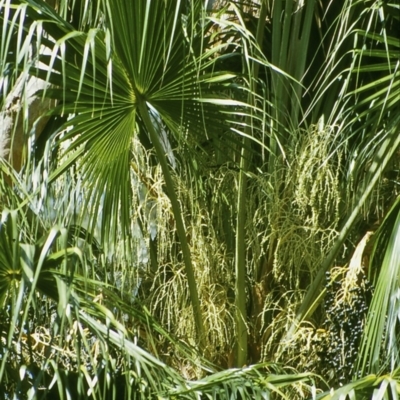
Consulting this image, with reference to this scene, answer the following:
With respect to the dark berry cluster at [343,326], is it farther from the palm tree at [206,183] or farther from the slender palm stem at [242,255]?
the slender palm stem at [242,255]

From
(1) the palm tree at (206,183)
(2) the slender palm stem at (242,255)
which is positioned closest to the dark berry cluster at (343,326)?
(1) the palm tree at (206,183)

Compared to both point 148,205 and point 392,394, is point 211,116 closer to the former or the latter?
point 148,205

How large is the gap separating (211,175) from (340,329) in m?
0.67

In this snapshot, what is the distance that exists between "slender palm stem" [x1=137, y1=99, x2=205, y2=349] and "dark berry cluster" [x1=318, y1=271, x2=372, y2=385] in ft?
1.26

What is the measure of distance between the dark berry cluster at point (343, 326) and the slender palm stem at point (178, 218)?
1.26 ft

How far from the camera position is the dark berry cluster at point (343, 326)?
273 centimetres

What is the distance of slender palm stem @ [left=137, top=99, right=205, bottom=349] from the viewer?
8.76 feet

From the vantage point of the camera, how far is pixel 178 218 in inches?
110

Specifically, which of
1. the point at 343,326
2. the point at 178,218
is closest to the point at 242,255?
the point at 178,218

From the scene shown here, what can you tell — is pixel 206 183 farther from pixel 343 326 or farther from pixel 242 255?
pixel 343 326

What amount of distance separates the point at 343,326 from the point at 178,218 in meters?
0.58

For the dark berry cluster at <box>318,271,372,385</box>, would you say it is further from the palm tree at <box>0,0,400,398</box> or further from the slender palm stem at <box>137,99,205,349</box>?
the slender palm stem at <box>137,99,205,349</box>

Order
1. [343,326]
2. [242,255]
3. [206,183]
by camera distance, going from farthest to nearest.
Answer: [206,183]
[242,255]
[343,326]

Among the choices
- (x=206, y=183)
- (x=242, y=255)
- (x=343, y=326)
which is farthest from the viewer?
(x=206, y=183)
